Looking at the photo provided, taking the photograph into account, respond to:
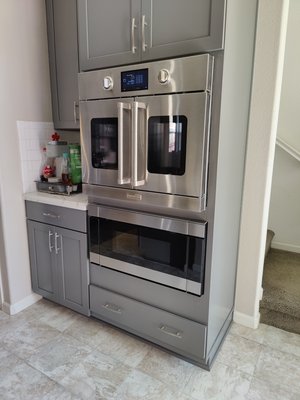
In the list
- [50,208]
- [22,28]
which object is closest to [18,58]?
[22,28]

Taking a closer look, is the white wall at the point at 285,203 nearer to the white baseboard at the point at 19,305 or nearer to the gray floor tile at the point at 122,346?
the gray floor tile at the point at 122,346

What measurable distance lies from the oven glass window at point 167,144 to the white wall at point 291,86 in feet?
6.22

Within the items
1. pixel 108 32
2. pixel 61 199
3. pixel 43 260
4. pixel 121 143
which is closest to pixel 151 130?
pixel 121 143

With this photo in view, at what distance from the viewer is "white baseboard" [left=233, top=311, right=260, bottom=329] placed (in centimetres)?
199

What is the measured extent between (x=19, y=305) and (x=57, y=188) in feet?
3.19

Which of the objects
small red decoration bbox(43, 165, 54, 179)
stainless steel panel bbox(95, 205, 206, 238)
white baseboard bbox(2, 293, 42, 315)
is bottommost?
white baseboard bbox(2, 293, 42, 315)

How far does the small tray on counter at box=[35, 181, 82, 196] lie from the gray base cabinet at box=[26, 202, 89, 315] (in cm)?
14

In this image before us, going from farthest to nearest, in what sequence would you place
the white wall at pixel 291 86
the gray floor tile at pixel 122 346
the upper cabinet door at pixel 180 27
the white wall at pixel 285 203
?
1. the white wall at pixel 285 203
2. the white wall at pixel 291 86
3. the gray floor tile at pixel 122 346
4. the upper cabinet door at pixel 180 27

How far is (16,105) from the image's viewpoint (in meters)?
1.98

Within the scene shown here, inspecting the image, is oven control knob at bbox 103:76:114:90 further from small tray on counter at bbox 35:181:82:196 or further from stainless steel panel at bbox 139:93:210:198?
small tray on counter at bbox 35:181:82:196

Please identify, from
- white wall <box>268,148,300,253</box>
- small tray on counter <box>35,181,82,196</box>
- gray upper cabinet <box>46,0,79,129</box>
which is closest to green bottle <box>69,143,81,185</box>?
small tray on counter <box>35,181,82,196</box>

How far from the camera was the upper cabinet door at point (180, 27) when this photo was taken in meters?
1.24

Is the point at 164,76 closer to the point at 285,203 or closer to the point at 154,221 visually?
the point at 154,221

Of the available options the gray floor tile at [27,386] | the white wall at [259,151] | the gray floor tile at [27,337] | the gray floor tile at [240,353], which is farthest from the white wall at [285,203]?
the gray floor tile at [27,386]
